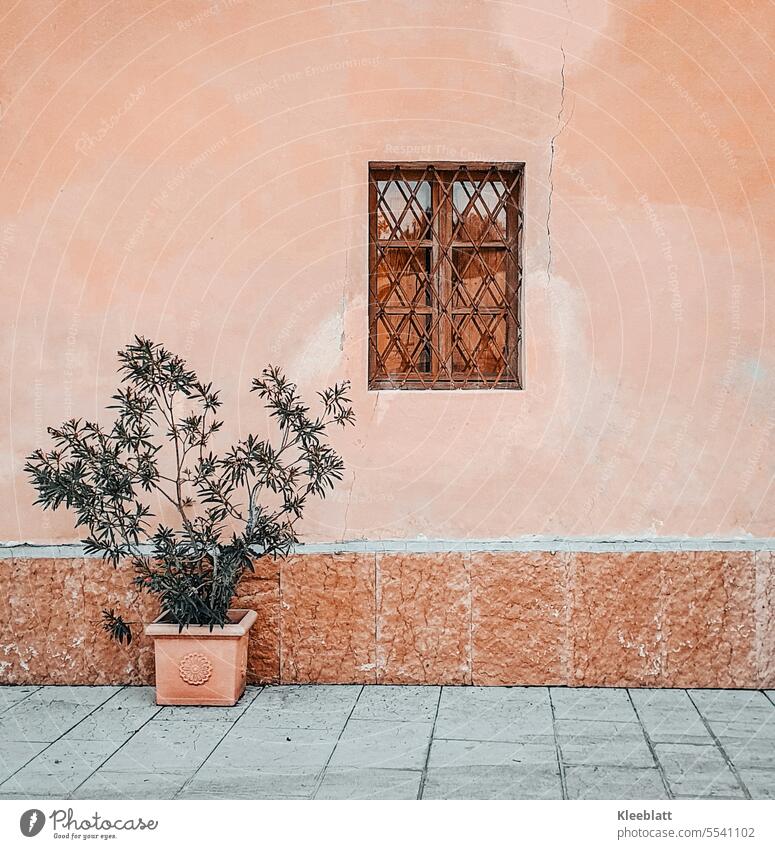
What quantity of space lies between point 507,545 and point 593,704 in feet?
3.00

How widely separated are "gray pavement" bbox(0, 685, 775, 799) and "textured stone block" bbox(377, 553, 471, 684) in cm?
12

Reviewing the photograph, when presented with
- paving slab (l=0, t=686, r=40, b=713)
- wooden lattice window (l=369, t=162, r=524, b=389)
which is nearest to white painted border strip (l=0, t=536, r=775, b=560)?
paving slab (l=0, t=686, r=40, b=713)

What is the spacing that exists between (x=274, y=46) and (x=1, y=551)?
122 inches

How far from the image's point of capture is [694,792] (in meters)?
3.73

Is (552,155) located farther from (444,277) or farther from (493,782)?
(493,782)

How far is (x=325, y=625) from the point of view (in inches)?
205

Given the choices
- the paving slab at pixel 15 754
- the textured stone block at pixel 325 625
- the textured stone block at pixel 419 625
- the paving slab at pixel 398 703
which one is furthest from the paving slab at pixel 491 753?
the paving slab at pixel 15 754

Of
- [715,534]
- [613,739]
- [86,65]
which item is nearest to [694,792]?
[613,739]

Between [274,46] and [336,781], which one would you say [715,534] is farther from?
[274,46]

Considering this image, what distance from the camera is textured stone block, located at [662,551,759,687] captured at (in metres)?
5.09

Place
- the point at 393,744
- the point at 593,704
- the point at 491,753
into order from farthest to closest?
the point at 593,704 < the point at 393,744 < the point at 491,753

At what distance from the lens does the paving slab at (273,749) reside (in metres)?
4.03

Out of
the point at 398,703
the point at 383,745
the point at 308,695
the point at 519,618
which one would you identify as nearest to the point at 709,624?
the point at 519,618

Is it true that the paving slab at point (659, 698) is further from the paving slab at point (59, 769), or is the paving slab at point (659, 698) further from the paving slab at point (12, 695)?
the paving slab at point (12, 695)
